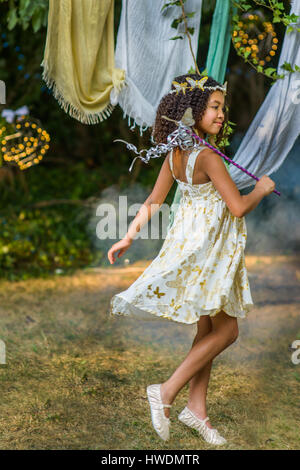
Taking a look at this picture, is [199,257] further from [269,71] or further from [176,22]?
[176,22]

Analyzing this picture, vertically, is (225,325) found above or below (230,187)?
below

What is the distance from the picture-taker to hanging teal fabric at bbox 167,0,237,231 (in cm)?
250

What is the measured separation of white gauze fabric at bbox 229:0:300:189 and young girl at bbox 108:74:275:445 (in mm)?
359

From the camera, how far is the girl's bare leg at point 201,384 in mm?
2156

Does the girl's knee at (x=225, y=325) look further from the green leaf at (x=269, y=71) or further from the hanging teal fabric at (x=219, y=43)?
the green leaf at (x=269, y=71)

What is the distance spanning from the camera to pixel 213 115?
2.04m

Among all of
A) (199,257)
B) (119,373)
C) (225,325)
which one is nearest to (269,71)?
(199,257)

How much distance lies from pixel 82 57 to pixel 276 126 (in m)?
0.88

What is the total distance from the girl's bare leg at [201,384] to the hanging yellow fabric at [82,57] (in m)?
0.98

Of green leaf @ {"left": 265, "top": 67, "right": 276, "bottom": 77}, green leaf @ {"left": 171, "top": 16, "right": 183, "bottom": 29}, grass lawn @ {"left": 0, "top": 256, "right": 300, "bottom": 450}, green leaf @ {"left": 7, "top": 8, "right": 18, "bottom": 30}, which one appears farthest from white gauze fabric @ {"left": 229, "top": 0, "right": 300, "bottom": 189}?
green leaf @ {"left": 7, "top": 8, "right": 18, "bottom": 30}

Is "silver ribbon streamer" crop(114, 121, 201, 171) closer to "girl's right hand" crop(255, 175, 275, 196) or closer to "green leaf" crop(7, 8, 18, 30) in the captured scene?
"girl's right hand" crop(255, 175, 275, 196)

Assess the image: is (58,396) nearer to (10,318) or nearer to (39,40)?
(10,318)

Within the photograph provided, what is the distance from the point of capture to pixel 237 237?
2033mm

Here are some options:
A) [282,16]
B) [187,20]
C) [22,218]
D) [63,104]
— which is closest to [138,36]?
[187,20]
